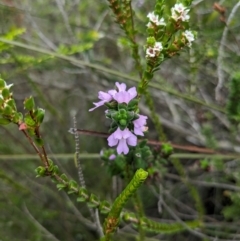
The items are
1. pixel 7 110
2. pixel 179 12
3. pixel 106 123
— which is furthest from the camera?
pixel 106 123

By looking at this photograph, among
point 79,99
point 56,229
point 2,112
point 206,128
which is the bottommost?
point 2,112

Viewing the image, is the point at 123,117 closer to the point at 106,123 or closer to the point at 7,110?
the point at 7,110

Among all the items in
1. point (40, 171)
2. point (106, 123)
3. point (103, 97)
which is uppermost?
point (106, 123)

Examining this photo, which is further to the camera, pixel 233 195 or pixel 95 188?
pixel 95 188

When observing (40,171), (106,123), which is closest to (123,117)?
(40,171)

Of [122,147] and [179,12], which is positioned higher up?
[179,12]

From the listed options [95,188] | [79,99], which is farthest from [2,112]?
[79,99]

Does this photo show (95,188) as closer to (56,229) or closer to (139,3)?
(56,229)
